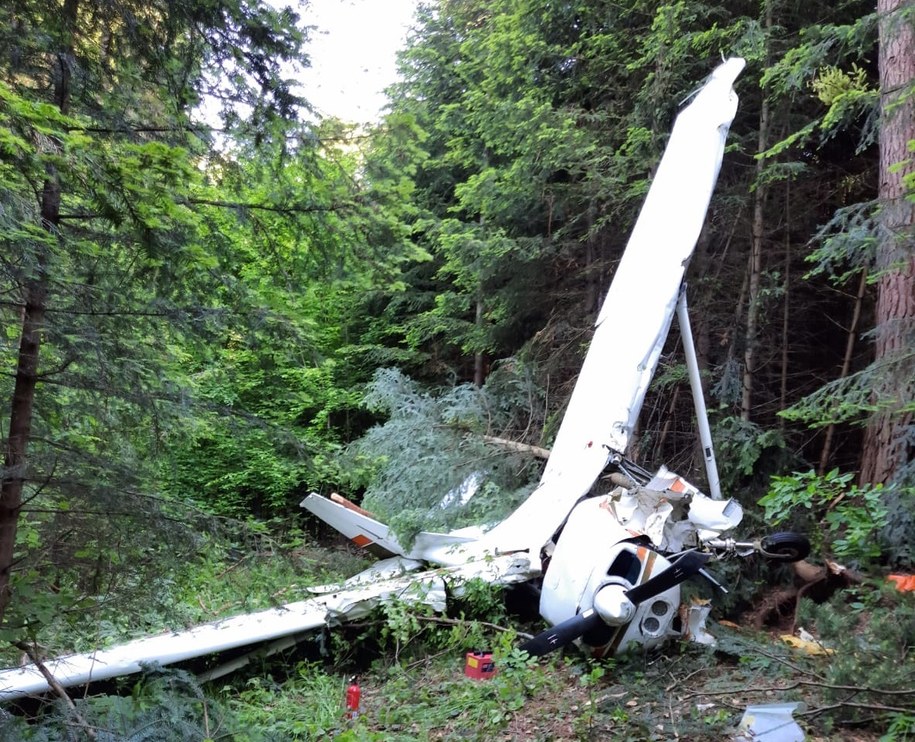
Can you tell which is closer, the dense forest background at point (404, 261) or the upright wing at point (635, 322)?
the dense forest background at point (404, 261)

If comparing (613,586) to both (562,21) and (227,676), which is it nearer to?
(227,676)

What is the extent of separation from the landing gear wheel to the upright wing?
1.35 meters

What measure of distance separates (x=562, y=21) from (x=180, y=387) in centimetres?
829

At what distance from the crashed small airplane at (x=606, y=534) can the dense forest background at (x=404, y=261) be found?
0.54 m

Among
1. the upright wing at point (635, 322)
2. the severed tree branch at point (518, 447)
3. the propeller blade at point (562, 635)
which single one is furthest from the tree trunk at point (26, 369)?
the severed tree branch at point (518, 447)

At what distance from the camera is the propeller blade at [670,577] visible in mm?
4797

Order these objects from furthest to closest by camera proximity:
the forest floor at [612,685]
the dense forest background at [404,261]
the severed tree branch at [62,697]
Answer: the forest floor at [612,685], the dense forest background at [404,261], the severed tree branch at [62,697]

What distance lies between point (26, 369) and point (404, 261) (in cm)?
314

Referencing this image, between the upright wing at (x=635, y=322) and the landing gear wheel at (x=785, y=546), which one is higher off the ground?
the upright wing at (x=635, y=322)

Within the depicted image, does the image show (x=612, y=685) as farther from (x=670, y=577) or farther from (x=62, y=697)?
(x=62, y=697)

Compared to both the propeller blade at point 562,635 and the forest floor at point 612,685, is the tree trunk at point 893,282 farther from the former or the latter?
the propeller blade at point 562,635

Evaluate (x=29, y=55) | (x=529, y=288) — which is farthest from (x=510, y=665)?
(x=529, y=288)

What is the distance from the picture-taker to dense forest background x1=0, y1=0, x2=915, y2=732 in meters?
3.36

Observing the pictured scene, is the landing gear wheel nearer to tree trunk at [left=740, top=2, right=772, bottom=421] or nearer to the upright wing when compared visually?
the upright wing
